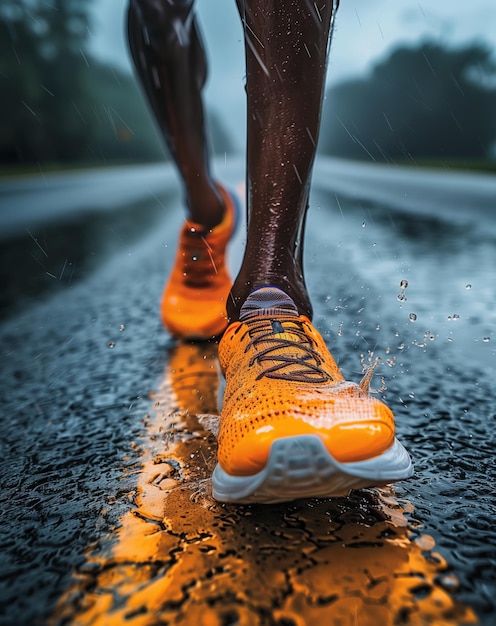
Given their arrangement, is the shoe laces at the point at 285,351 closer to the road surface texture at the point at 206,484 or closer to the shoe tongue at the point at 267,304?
the shoe tongue at the point at 267,304

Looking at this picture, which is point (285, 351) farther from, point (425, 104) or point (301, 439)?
point (425, 104)

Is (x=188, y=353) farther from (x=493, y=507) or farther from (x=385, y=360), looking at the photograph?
(x=493, y=507)

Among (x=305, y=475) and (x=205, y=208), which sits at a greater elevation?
(x=205, y=208)

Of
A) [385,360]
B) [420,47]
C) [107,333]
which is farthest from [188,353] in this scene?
[420,47]

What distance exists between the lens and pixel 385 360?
2.16 meters

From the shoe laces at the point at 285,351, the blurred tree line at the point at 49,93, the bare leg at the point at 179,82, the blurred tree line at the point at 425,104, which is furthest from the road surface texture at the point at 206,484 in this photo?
the blurred tree line at the point at 425,104

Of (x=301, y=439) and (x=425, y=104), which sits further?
(x=425, y=104)

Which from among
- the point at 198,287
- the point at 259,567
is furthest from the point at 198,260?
the point at 259,567

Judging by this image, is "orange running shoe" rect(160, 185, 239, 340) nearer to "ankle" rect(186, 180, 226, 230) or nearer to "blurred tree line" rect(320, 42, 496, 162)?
→ "ankle" rect(186, 180, 226, 230)

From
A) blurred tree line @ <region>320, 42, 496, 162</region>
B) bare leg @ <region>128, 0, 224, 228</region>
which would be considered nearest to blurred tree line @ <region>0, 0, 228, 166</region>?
blurred tree line @ <region>320, 42, 496, 162</region>

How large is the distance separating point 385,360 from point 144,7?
5.04 ft

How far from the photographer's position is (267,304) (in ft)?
5.56

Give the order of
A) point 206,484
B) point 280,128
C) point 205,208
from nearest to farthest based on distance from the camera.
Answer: point 206,484, point 280,128, point 205,208

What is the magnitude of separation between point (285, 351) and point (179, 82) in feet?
4.98
